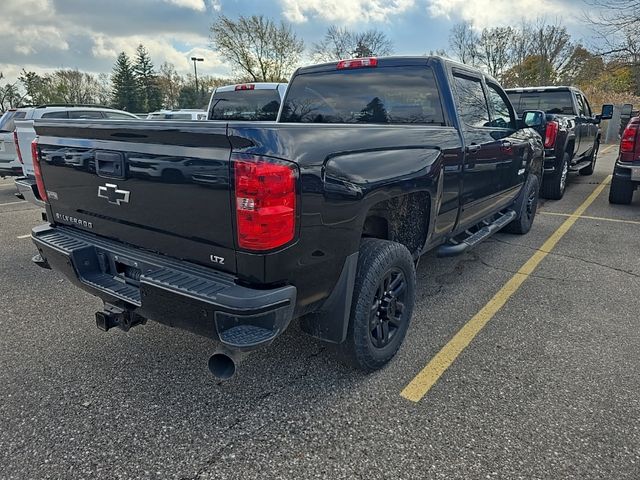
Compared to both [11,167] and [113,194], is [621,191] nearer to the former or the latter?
[113,194]

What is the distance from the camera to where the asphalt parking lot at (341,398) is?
2.14 metres

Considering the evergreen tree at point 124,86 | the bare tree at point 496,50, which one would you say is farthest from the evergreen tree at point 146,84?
the bare tree at point 496,50

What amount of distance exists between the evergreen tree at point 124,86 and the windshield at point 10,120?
41.4m

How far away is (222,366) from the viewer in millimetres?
2092

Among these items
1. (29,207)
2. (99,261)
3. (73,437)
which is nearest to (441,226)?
(99,261)

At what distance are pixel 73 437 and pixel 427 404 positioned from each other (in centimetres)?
194

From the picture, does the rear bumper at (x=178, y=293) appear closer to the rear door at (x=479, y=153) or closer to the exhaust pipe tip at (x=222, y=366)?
the exhaust pipe tip at (x=222, y=366)

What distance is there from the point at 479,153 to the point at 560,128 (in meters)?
4.46

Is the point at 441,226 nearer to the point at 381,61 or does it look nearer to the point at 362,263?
the point at 362,263

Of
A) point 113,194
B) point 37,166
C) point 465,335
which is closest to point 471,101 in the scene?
point 465,335

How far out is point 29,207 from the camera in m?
8.38

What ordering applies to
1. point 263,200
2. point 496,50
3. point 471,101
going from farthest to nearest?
point 496,50
point 471,101
point 263,200

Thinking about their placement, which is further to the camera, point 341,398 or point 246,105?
point 246,105

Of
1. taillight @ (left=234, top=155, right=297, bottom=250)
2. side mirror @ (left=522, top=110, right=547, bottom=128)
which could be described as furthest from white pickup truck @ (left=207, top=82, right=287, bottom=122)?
taillight @ (left=234, top=155, right=297, bottom=250)
